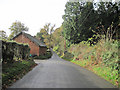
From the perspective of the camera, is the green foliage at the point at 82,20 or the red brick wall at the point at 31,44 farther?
the red brick wall at the point at 31,44

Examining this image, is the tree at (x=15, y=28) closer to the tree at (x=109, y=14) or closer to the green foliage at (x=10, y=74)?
the tree at (x=109, y=14)

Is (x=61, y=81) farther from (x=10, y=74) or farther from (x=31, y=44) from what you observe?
(x=31, y=44)

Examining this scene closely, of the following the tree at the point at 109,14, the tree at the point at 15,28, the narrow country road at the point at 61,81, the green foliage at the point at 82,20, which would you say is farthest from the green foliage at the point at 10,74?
the tree at the point at 15,28

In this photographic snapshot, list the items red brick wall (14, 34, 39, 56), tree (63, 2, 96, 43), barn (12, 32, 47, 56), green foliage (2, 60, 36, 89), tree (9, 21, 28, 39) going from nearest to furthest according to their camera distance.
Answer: green foliage (2, 60, 36, 89)
tree (63, 2, 96, 43)
barn (12, 32, 47, 56)
red brick wall (14, 34, 39, 56)
tree (9, 21, 28, 39)

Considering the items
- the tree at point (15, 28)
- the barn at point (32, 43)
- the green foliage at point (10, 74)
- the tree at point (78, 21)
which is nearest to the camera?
the green foliage at point (10, 74)

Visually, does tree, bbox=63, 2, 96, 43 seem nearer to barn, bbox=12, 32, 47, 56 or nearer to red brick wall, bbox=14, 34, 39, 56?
barn, bbox=12, 32, 47, 56

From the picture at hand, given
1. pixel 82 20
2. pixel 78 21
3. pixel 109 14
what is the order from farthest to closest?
pixel 109 14 → pixel 82 20 → pixel 78 21

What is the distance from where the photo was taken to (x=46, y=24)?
4734 centimetres

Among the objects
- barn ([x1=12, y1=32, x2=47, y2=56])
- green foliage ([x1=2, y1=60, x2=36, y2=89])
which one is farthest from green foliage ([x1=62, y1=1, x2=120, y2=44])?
green foliage ([x1=2, y1=60, x2=36, y2=89])

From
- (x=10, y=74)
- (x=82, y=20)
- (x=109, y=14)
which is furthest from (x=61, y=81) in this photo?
(x=109, y=14)

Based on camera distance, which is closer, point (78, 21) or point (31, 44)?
point (78, 21)

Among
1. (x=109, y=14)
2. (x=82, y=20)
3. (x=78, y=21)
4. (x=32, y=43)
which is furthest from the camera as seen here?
(x=32, y=43)

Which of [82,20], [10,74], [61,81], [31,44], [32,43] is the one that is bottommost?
[61,81]

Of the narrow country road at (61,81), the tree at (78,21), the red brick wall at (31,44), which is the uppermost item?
the tree at (78,21)
